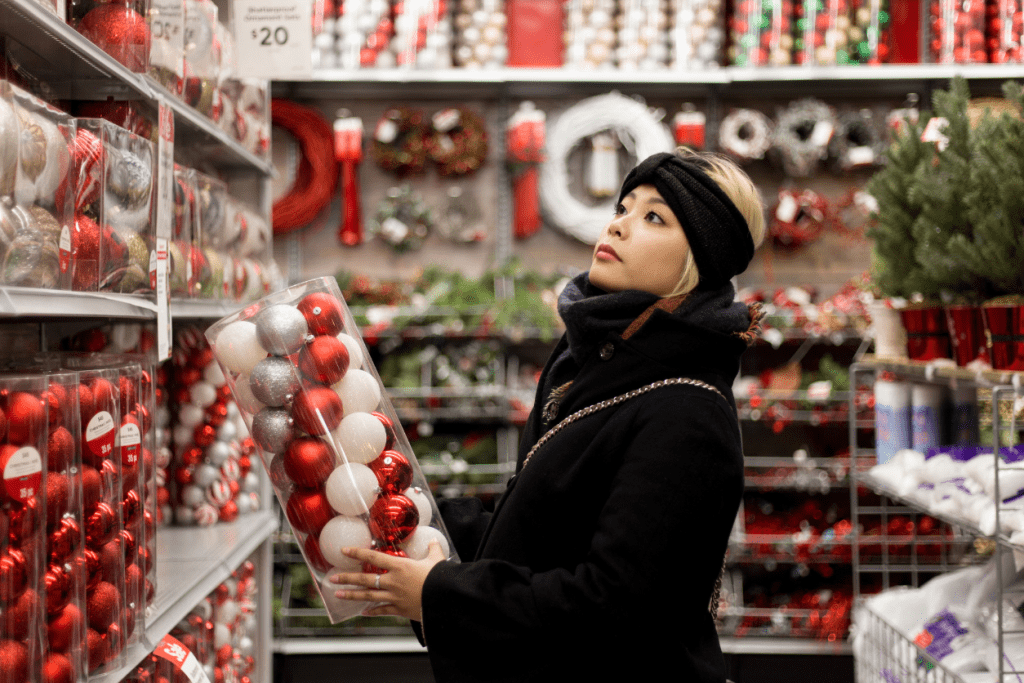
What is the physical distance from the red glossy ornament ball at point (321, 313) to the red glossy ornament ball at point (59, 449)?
1.28ft

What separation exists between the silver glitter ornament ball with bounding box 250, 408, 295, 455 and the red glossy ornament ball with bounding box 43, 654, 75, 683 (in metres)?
0.42

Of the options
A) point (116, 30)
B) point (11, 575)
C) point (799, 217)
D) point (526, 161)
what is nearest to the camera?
point (11, 575)

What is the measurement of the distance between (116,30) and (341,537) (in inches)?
41.5

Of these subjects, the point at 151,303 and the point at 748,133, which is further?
the point at 748,133

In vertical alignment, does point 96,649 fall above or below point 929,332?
below

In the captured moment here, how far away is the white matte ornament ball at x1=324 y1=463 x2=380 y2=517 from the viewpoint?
47.8 inches

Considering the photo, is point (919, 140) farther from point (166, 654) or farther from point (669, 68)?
point (166, 654)

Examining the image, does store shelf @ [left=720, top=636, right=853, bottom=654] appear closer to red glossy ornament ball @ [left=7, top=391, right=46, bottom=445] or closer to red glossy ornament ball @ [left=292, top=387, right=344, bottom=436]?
red glossy ornament ball @ [left=292, top=387, right=344, bottom=436]

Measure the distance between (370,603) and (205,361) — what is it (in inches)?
51.0

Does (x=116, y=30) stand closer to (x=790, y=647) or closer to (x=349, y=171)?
(x=349, y=171)

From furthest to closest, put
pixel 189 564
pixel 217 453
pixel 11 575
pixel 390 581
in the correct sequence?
pixel 217 453
pixel 189 564
pixel 390 581
pixel 11 575

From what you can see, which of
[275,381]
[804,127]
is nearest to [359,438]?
[275,381]

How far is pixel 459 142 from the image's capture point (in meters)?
4.11

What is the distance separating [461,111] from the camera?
4109mm
